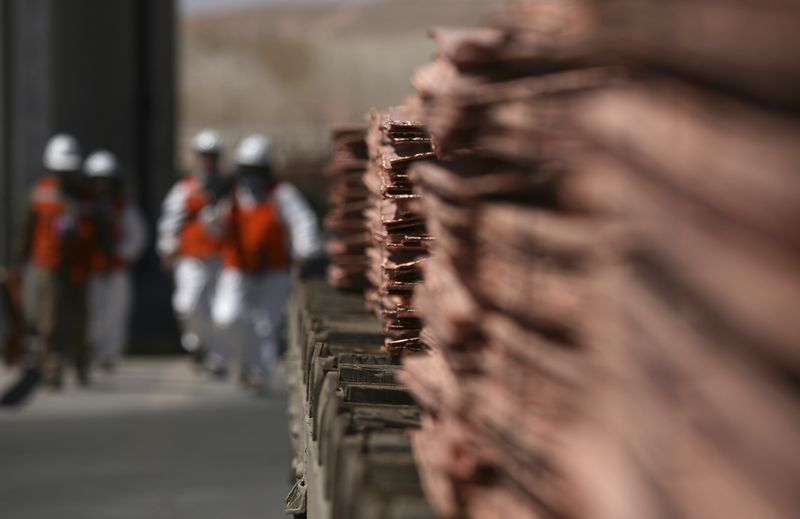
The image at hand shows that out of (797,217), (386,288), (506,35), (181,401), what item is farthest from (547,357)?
(181,401)

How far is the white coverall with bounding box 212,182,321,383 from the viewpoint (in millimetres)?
14891

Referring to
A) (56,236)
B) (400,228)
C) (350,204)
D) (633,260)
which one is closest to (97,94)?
(56,236)

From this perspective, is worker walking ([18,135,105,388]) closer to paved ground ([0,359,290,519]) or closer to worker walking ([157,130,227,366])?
paved ground ([0,359,290,519])

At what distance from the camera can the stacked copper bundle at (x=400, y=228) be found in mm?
4406

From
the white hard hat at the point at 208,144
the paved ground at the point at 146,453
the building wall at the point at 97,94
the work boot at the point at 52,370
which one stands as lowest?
the paved ground at the point at 146,453

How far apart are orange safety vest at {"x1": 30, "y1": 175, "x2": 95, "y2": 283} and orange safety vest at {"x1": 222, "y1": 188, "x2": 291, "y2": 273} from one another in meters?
1.43

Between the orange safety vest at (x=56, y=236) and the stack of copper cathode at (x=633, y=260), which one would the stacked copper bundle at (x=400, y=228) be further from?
the orange safety vest at (x=56, y=236)

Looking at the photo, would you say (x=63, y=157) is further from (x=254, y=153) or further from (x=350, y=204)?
(x=350, y=204)

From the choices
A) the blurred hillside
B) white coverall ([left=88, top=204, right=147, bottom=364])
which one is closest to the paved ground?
white coverall ([left=88, top=204, right=147, bottom=364])

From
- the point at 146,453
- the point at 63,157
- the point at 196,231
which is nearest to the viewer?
the point at 146,453

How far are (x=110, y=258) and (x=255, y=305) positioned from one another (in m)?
1.75

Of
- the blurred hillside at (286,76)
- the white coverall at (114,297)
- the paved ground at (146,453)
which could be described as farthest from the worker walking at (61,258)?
the blurred hillside at (286,76)

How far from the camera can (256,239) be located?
48.3 feet

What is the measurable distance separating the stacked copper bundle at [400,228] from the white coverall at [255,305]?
33.2ft
